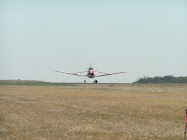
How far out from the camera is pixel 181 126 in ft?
91.1

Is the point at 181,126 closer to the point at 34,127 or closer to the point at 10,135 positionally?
the point at 34,127

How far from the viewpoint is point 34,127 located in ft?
85.0

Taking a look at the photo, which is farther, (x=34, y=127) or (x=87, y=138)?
(x=34, y=127)

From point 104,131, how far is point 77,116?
858 cm

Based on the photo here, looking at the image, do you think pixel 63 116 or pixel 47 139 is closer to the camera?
pixel 47 139

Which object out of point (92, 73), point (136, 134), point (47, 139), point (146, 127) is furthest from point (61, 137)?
point (92, 73)

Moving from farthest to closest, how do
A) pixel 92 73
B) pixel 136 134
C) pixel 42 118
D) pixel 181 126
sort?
pixel 92 73 < pixel 42 118 < pixel 181 126 < pixel 136 134

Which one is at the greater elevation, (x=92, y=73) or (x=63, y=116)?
(x=92, y=73)

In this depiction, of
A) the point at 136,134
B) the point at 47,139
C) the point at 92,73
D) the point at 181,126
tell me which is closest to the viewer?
the point at 47,139

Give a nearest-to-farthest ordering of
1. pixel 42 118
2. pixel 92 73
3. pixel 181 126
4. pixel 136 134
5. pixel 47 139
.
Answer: pixel 47 139, pixel 136 134, pixel 181 126, pixel 42 118, pixel 92 73

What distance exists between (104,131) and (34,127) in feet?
17.9

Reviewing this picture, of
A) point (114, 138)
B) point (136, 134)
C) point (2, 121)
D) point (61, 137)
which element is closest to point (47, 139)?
point (61, 137)

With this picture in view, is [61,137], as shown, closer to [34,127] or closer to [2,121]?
[34,127]

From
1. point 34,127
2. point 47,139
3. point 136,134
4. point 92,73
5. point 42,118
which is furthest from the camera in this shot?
point 92,73
